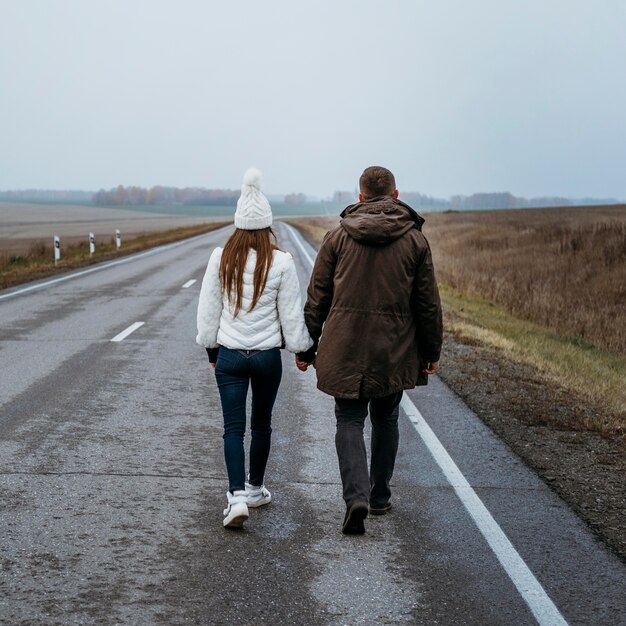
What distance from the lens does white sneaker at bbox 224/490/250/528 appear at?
4430mm

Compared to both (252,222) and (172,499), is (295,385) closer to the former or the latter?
(172,499)

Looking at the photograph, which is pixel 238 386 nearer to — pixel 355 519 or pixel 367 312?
pixel 367 312

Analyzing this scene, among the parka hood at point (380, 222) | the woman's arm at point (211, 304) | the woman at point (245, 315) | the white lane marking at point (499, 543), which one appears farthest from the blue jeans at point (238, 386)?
the white lane marking at point (499, 543)

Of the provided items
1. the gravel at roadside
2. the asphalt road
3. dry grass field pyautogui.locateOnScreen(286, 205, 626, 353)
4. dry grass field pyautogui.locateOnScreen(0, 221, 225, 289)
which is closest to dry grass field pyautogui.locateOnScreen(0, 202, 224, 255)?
dry grass field pyautogui.locateOnScreen(0, 221, 225, 289)

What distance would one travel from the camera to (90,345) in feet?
35.1

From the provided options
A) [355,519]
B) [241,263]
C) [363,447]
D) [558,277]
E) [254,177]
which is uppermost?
[254,177]

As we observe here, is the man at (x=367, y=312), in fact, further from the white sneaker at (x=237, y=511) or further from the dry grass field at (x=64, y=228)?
the dry grass field at (x=64, y=228)

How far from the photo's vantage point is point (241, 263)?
443 centimetres

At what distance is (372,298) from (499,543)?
1401 millimetres

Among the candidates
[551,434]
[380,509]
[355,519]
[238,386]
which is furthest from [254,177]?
[551,434]

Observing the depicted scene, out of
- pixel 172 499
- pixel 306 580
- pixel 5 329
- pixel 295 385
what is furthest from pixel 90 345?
pixel 306 580

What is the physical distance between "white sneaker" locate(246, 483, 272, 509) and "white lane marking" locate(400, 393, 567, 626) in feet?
3.82

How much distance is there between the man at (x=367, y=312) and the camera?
4410mm

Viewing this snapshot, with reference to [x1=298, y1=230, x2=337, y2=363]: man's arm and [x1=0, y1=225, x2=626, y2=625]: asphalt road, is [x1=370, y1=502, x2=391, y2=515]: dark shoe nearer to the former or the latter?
[x1=0, y1=225, x2=626, y2=625]: asphalt road
